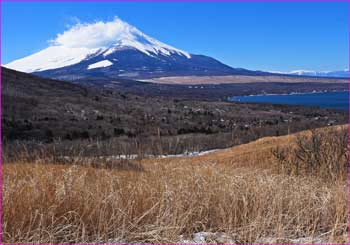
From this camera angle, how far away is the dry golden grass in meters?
4.03

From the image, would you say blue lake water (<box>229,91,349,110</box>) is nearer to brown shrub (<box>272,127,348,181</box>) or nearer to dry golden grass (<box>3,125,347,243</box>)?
brown shrub (<box>272,127,348,181</box>)

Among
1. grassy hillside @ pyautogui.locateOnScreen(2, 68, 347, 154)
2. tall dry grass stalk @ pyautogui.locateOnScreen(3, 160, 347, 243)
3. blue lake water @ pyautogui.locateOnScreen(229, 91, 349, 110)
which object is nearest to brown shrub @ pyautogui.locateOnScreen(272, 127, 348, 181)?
tall dry grass stalk @ pyautogui.locateOnScreen(3, 160, 347, 243)

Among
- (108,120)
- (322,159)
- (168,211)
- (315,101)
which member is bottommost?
(315,101)

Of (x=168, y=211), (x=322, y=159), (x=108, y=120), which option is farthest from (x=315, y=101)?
(x=168, y=211)

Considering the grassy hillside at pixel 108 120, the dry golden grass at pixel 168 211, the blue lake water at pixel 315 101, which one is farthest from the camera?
the blue lake water at pixel 315 101

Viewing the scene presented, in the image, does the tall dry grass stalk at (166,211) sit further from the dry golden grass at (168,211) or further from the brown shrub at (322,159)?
the brown shrub at (322,159)

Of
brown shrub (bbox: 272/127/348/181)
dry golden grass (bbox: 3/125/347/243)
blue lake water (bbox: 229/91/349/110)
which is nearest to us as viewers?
dry golden grass (bbox: 3/125/347/243)

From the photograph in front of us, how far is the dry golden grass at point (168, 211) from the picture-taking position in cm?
403

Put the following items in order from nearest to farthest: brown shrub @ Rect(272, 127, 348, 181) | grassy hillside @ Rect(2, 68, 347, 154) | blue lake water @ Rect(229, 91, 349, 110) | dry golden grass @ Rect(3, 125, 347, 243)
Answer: dry golden grass @ Rect(3, 125, 347, 243), brown shrub @ Rect(272, 127, 348, 181), grassy hillside @ Rect(2, 68, 347, 154), blue lake water @ Rect(229, 91, 349, 110)

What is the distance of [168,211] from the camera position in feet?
14.3

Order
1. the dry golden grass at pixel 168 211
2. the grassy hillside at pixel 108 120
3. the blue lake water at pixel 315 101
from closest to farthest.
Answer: the dry golden grass at pixel 168 211 < the grassy hillside at pixel 108 120 < the blue lake water at pixel 315 101

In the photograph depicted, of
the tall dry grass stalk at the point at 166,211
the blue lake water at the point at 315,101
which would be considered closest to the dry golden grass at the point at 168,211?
the tall dry grass stalk at the point at 166,211

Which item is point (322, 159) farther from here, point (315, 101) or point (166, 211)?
point (315, 101)

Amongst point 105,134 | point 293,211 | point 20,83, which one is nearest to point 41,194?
point 293,211
